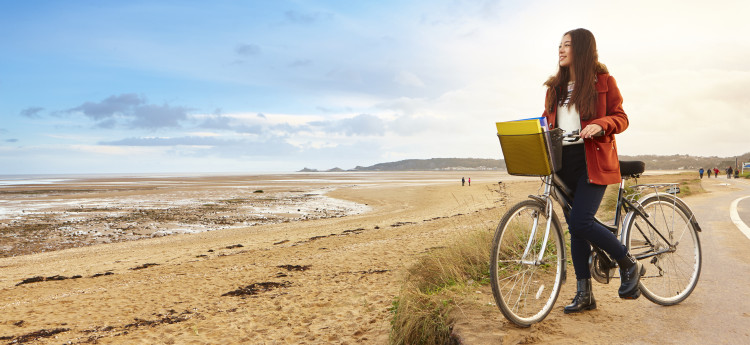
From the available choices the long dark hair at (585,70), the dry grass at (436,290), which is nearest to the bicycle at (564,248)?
the long dark hair at (585,70)

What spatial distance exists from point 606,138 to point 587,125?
18 centimetres

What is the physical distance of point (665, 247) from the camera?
401 centimetres

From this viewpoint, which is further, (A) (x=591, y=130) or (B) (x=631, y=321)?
(B) (x=631, y=321)

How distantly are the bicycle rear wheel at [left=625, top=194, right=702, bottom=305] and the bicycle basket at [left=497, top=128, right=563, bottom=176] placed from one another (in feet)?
4.13

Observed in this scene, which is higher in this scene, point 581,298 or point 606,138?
point 606,138

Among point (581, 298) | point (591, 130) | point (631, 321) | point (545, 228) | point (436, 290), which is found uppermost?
point (591, 130)

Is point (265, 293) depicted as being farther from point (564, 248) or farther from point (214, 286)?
point (564, 248)

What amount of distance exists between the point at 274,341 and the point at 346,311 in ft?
3.64

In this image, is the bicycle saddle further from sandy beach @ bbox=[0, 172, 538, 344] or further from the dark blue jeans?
sandy beach @ bbox=[0, 172, 538, 344]

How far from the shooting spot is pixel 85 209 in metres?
24.7

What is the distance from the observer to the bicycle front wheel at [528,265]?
3.25 metres

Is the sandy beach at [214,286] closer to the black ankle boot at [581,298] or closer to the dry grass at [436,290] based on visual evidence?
the dry grass at [436,290]

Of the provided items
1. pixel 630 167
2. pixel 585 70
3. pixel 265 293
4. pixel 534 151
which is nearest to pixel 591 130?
pixel 534 151

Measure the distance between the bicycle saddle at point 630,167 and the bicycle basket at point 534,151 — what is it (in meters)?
0.74
